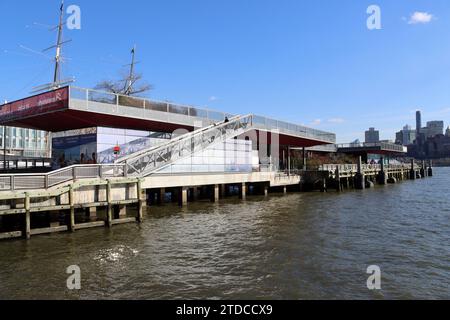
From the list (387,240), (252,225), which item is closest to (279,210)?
(252,225)

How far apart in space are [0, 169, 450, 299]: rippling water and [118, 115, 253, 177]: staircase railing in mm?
3737

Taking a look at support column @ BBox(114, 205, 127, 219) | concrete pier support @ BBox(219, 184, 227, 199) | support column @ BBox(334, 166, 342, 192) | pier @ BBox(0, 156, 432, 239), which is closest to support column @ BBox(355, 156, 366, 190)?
support column @ BBox(334, 166, 342, 192)

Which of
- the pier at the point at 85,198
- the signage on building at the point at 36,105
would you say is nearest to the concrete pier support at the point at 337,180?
the pier at the point at 85,198

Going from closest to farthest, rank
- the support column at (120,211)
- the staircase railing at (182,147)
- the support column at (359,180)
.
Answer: the support column at (120,211) → the staircase railing at (182,147) → the support column at (359,180)

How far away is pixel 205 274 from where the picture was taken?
1093cm

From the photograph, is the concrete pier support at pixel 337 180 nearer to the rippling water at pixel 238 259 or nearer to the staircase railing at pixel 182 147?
the staircase railing at pixel 182 147

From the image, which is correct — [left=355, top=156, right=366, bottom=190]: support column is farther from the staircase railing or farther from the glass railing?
the staircase railing

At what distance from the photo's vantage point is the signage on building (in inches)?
922

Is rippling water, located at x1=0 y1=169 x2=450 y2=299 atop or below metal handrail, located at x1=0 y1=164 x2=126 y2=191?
below

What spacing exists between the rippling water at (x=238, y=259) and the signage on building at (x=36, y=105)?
10265 mm

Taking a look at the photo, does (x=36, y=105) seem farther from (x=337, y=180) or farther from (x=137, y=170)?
Answer: (x=337, y=180)

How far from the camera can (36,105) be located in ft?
82.3

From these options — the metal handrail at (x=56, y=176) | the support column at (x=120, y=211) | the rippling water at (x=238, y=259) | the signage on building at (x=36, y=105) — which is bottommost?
the rippling water at (x=238, y=259)

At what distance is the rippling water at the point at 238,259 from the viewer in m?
9.62
